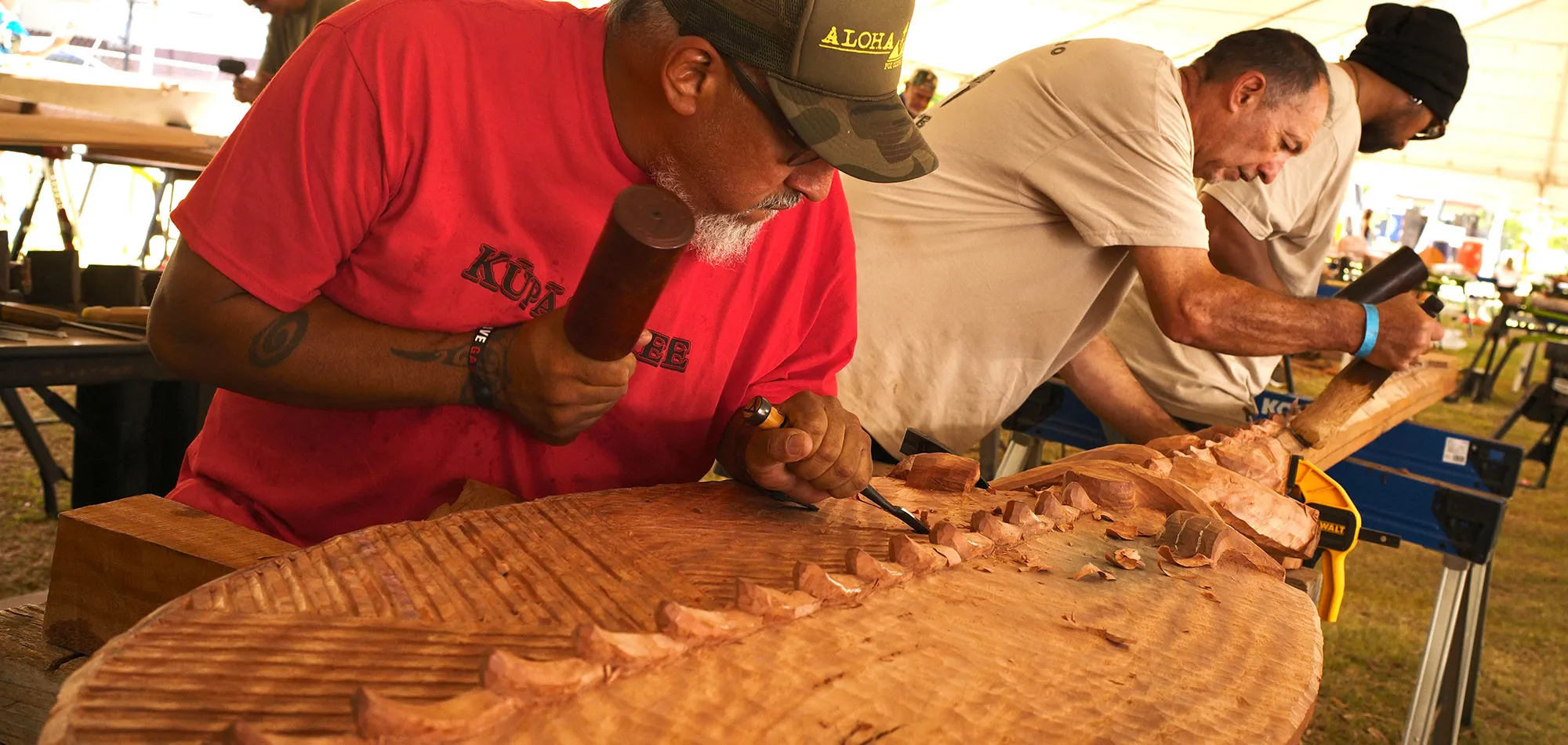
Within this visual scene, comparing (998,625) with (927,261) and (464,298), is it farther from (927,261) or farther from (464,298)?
(927,261)

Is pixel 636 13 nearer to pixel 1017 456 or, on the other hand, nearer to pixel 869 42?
pixel 869 42

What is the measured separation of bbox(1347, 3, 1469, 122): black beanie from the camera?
334 centimetres

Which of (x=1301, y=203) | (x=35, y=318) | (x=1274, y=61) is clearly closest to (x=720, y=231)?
(x=1274, y=61)

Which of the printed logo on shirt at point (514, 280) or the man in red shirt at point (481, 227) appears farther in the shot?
the printed logo on shirt at point (514, 280)

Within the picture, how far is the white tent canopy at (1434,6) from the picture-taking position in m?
10.9

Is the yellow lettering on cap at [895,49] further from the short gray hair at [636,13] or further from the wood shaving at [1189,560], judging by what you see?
the wood shaving at [1189,560]

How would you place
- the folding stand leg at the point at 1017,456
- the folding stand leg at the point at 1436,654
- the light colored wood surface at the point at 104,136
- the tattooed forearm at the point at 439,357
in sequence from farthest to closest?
1. the folding stand leg at the point at 1017,456
2. the light colored wood surface at the point at 104,136
3. the folding stand leg at the point at 1436,654
4. the tattooed forearm at the point at 439,357

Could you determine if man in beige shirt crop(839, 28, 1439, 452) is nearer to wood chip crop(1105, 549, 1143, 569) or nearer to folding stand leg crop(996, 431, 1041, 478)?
wood chip crop(1105, 549, 1143, 569)

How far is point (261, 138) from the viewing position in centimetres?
130

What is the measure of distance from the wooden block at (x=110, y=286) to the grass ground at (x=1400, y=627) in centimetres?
93

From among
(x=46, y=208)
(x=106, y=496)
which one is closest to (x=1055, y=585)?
(x=106, y=496)

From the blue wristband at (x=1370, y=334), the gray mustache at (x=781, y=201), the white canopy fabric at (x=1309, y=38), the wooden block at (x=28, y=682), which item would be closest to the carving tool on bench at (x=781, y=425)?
the gray mustache at (x=781, y=201)

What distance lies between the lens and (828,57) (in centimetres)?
129

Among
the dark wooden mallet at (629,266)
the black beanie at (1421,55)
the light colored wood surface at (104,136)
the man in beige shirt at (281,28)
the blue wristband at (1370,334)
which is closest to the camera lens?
the dark wooden mallet at (629,266)
